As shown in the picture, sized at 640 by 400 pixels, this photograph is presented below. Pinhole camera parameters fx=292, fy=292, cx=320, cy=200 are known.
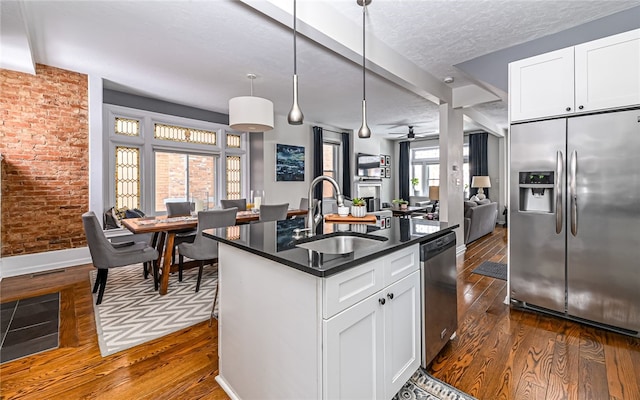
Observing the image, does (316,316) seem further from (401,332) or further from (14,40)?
(14,40)

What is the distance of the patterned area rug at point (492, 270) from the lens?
3.62 m

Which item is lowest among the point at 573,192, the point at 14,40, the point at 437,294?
the point at 437,294

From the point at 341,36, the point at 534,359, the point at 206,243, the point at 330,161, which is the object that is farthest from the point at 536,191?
the point at 330,161

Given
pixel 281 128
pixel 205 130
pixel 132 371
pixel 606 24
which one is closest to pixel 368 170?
pixel 281 128

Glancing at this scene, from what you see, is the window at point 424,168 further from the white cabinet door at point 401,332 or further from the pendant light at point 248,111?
the white cabinet door at point 401,332

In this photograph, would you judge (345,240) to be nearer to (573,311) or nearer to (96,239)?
(573,311)

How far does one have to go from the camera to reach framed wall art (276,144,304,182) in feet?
21.5

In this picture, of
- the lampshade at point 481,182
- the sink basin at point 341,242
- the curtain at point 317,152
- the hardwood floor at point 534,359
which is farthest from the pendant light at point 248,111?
the lampshade at point 481,182

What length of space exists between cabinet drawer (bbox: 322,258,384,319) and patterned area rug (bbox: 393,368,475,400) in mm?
715

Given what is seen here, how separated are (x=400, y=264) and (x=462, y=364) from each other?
94 cm

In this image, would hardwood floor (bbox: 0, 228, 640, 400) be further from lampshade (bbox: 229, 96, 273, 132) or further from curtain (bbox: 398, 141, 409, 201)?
curtain (bbox: 398, 141, 409, 201)

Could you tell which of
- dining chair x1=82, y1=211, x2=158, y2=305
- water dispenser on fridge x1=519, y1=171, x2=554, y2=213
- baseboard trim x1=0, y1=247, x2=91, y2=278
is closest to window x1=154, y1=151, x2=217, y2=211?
baseboard trim x1=0, y1=247, x2=91, y2=278

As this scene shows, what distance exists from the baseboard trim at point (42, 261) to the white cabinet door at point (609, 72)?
6.03 m

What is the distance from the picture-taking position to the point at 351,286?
1.22 meters
